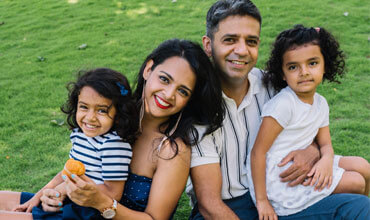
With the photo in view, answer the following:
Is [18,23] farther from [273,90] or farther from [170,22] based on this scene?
[273,90]

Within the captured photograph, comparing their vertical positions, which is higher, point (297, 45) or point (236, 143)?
Answer: point (297, 45)

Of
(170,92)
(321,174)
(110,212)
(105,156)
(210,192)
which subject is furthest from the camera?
(321,174)

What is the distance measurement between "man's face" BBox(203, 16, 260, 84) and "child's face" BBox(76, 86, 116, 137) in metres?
0.82

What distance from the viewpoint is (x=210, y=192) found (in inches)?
105

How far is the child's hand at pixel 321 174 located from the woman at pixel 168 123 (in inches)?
28.9

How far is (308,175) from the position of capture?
2.78m

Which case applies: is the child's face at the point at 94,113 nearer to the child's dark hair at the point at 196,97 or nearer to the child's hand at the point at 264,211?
the child's dark hair at the point at 196,97

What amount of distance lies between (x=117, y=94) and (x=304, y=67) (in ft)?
4.10

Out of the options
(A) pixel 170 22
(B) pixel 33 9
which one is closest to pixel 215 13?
(A) pixel 170 22

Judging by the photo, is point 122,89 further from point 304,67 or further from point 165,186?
point 304,67

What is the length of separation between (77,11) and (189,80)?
24.5 feet

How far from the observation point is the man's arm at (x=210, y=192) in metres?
2.63

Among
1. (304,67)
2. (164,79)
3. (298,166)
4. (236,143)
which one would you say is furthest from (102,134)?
(304,67)

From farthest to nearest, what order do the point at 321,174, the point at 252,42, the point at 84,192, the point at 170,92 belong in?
the point at 252,42 → the point at 321,174 → the point at 170,92 → the point at 84,192
